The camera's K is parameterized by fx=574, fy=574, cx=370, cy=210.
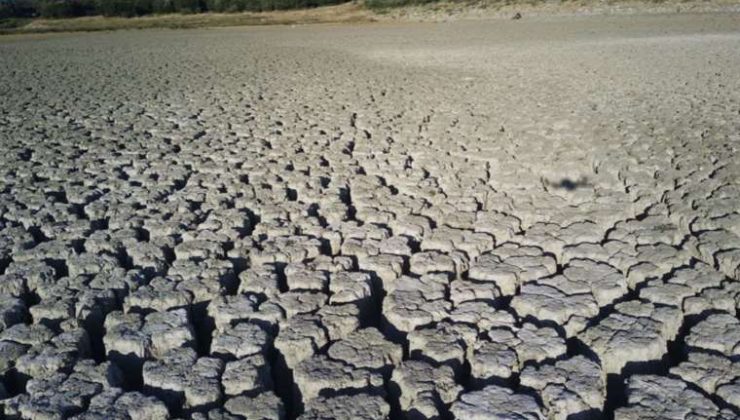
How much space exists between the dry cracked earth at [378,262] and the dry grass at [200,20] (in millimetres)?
18829

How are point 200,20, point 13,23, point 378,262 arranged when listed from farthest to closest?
point 13,23, point 200,20, point 378,262

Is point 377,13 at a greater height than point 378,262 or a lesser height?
greater

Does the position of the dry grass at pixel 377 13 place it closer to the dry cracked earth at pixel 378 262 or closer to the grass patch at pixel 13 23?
the grass patch at pixel 13 23

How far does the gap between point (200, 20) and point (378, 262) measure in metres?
25.2

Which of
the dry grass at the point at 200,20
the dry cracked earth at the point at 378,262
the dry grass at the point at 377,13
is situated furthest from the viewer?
the dry grass at the point at 200,20

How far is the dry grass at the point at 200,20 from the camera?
23.4 m

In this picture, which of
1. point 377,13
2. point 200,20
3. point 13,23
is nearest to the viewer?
point 377,13

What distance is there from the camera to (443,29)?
17.9 metres

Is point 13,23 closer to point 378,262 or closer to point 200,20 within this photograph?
point 200,20

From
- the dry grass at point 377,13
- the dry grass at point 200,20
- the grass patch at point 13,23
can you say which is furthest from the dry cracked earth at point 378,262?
the grass patch at point 13,23

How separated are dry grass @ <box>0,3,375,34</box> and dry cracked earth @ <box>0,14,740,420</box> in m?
18.8

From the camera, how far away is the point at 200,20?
82.2 feet

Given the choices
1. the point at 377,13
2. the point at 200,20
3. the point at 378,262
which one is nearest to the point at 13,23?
the point at 200,20

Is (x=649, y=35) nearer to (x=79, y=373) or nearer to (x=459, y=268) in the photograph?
(x=459, y=268)
